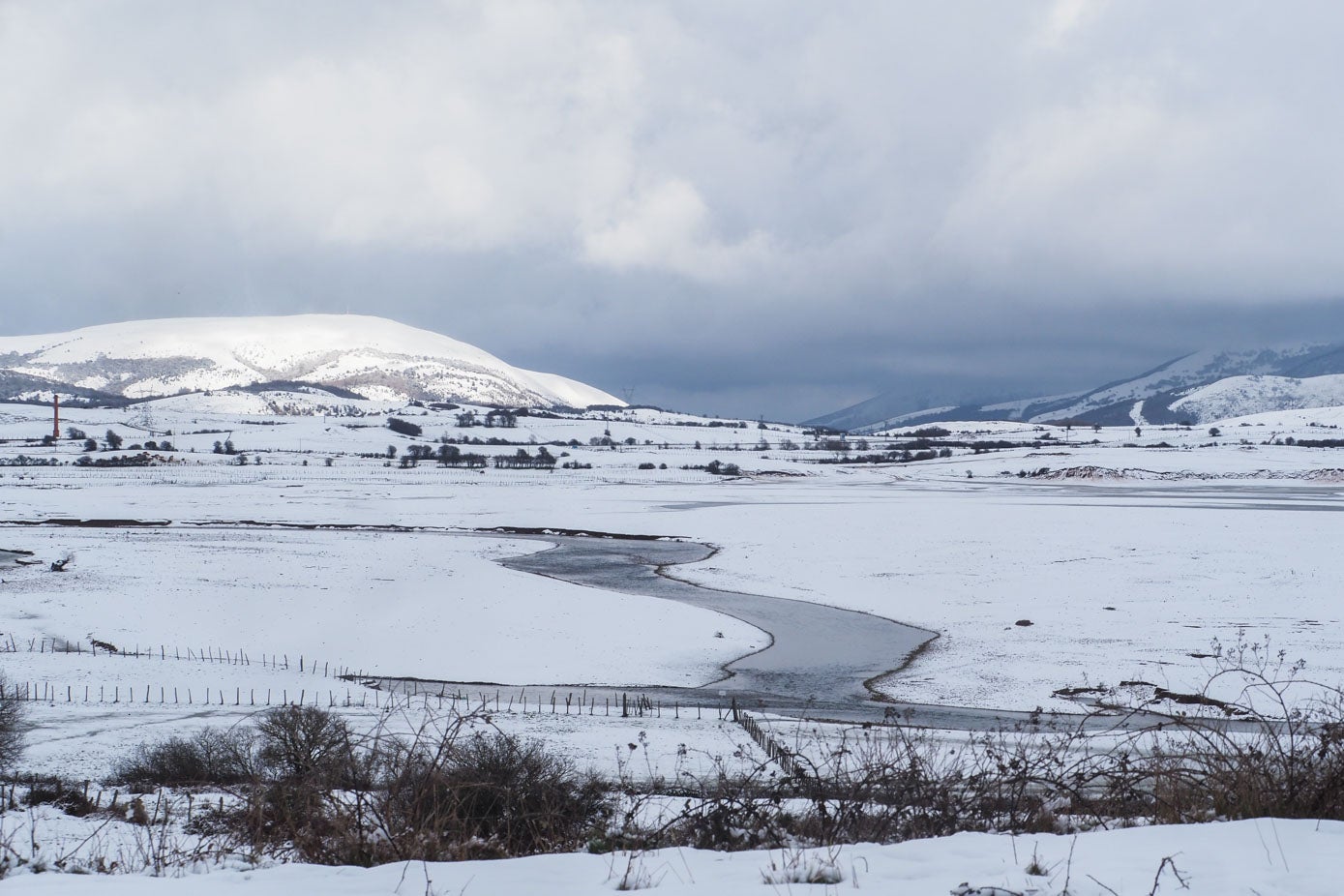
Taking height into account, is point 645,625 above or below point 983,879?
below

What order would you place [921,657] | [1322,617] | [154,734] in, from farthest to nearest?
[1322,617]
[921,657]
[154,734]

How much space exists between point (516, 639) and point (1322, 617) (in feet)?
84.0

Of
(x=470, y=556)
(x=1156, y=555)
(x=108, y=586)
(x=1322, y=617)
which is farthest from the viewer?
(x=470, y=556)

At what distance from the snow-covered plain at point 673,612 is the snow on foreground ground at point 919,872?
0.03m

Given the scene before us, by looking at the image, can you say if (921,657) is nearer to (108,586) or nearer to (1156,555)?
(1156,555)

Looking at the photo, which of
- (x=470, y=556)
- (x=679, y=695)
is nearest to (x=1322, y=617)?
(x=679, y=695)

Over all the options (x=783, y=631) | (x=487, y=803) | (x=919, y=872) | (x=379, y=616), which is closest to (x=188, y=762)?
(x=487, y=803)

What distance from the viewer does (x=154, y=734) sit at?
19031 mm

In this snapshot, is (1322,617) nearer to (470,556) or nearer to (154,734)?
(154,734)

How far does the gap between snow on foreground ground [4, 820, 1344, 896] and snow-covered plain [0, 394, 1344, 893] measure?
0.10 feet

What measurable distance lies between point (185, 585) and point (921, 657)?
29.6 metres

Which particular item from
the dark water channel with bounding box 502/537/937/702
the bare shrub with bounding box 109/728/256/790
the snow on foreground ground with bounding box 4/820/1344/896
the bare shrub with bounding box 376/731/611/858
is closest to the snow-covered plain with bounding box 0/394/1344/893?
the snow on foreground ground with bounding box 4/820/1344/896

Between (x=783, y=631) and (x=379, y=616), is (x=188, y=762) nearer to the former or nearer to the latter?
(x=379, y=616)

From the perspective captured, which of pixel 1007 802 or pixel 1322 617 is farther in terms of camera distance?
pixel 1322 617
